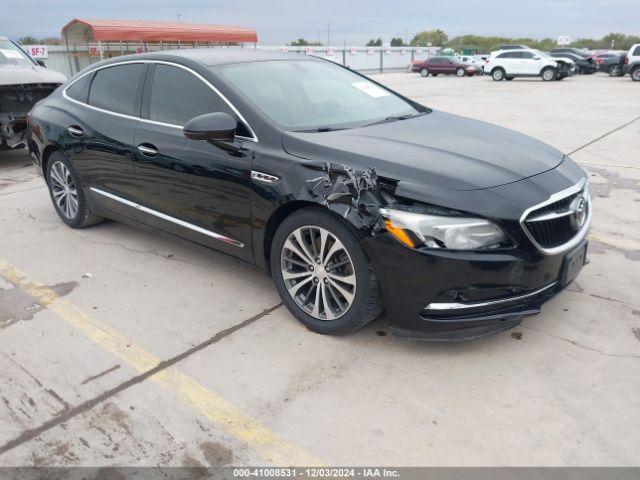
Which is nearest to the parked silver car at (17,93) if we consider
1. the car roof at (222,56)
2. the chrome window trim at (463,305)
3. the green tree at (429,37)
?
the car roof at (222,56)

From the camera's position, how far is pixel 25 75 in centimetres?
809

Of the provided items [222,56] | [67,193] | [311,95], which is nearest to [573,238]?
[311,95]

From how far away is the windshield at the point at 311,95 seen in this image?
11.8 ft

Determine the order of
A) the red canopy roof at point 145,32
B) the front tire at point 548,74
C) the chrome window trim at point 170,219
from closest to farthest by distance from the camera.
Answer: the chrome window trim at point 170,219, the red canopy roof at point 145,32, the front tire at point 548,74

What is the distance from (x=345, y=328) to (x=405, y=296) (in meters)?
0.48

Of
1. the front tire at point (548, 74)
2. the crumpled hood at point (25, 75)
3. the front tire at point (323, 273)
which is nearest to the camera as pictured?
the front tire at point (323, 273)

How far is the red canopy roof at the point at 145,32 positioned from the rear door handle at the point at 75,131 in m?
25.8

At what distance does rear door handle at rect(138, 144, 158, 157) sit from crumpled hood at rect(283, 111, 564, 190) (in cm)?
118

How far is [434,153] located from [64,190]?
3.72 metres

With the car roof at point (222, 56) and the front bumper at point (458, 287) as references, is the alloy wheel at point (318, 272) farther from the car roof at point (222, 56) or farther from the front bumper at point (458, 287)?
the car roof at point (222, 56)

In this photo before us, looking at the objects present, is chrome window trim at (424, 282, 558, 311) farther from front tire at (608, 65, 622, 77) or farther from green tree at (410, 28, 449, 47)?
green tree at (410, 28, 449, 47)

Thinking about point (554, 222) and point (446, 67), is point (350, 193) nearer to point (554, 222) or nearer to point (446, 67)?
point (554, 222)

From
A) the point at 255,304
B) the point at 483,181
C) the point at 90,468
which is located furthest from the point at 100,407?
the point at 483,181

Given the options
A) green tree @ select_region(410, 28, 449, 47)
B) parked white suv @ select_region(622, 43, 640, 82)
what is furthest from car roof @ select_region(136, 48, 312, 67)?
green tree @ select_region(410, 28, 449, 47)
